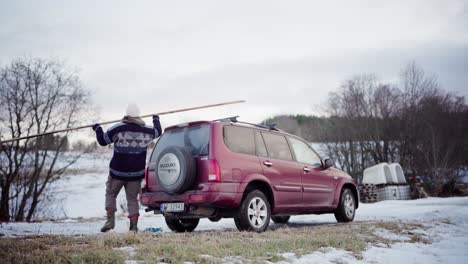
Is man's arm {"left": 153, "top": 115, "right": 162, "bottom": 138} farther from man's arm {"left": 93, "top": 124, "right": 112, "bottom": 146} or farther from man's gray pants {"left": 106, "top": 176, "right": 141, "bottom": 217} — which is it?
man's gray pants {"left": 106, "top": 176, "right": 141, "bottom": 217}

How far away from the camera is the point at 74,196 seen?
2833cm

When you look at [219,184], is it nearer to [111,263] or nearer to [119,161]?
[119,161]

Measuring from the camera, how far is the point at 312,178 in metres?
7.53

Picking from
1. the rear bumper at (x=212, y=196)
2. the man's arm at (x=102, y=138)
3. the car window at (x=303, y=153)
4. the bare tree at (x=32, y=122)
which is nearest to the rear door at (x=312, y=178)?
the car window at (x=303, y=153)

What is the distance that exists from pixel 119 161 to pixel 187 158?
1.37 meters

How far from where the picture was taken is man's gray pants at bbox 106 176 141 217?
20.7 feet

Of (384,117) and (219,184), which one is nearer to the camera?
(219,184)

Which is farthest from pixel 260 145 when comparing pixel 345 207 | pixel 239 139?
pixel 345 207

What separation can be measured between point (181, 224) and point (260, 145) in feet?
7.24

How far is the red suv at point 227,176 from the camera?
5691 mm

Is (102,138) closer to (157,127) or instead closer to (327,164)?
(157,127)

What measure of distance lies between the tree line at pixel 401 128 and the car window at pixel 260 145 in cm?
1840

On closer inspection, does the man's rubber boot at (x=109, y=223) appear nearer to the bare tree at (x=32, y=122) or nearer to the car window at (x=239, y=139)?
the car window at (x=239, y=139)

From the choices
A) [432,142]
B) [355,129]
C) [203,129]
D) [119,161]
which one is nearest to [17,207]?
[119,161]
